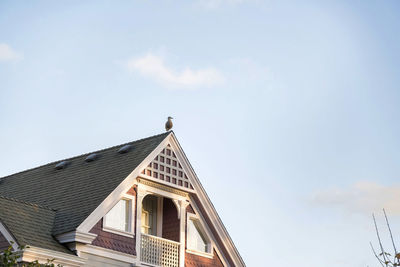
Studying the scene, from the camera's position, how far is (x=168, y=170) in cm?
2462

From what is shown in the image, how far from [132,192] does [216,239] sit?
180 inches

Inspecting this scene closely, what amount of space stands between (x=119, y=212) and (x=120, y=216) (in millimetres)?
129

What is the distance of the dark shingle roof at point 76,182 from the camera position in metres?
22.2

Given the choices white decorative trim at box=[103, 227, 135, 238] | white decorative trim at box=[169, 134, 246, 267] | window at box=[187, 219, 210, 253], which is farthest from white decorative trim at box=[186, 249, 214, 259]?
white decorative trim at box=[103, 227, 135, 238]

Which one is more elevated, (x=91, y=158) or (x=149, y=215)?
(x=91, y=158)

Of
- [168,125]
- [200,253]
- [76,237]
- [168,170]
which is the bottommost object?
[76,237]

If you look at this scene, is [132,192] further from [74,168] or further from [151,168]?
[74,168]

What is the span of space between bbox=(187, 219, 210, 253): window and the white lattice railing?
40.4 inches

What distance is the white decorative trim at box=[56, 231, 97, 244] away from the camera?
2088 centimetres

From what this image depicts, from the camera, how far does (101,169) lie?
24922 millimetres

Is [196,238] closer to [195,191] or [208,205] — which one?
[208,205]

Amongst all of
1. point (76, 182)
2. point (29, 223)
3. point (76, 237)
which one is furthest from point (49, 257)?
point (76, 182)

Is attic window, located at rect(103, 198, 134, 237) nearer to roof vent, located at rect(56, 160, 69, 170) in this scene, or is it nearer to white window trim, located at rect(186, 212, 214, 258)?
white window trim, located at rect(186, 212, 214, 258)

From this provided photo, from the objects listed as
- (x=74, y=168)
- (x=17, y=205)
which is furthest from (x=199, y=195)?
(x=17, y=205)
